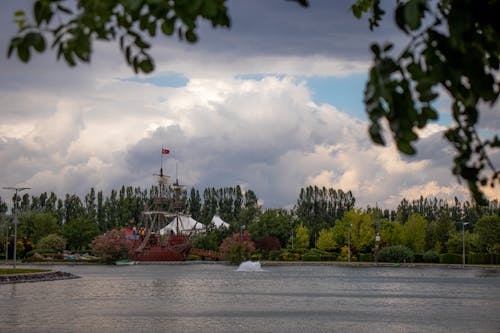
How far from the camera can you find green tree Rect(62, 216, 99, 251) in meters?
120

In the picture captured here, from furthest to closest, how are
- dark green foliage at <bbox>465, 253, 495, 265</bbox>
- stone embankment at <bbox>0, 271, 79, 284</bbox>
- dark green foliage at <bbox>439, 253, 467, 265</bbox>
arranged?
dark green foliage at <bbox>439, 253, 467, 265</bbox> < dark green foliage at <bbox>465, 253, 495, 265</bbox> < stone embankment at <bbox>0, 271, 79, 284</bbox>

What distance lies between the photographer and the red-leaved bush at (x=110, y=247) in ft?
331

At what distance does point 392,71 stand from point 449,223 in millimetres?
100968

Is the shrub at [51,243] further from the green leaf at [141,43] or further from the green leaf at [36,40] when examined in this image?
the green leaf at [36,40]

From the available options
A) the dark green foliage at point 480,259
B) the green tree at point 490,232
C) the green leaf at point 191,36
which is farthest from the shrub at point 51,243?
the green leaf at point 191,36

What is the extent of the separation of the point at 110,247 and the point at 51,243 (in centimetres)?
1136

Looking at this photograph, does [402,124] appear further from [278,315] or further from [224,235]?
[224,235]

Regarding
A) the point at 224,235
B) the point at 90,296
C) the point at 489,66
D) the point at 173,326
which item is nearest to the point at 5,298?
the point at 90,296

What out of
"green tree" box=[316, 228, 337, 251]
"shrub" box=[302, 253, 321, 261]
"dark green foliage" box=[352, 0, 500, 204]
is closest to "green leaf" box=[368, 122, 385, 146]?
"dark green foliage" box=[352, 0, 500, 204]

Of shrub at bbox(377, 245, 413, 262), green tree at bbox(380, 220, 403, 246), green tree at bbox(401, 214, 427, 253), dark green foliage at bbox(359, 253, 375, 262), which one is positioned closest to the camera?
shrub at bbox(377, 245, 413, 262)

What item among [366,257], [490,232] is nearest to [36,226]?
[366,257]

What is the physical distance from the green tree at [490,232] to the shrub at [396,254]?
28.1ft

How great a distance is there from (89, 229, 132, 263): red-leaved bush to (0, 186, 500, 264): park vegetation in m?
0.14

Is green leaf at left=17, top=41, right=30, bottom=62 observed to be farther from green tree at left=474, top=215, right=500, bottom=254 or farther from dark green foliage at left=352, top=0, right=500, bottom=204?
green tree at left=474, top=215, right=500, bottom=254
